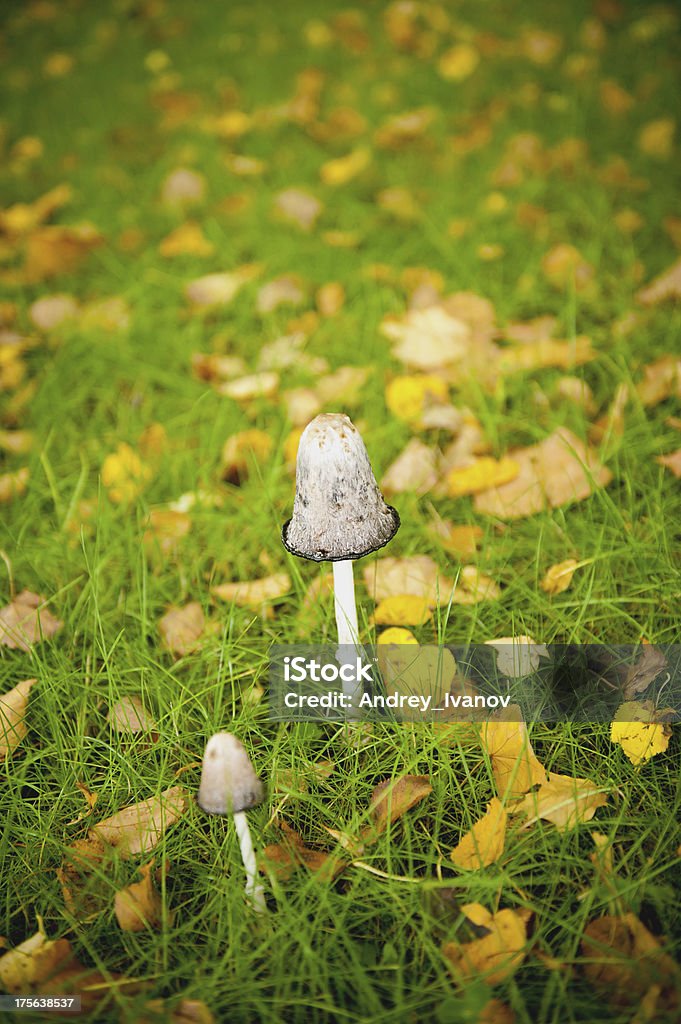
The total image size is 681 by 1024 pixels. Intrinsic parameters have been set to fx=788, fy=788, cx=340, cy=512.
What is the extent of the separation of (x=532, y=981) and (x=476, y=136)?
4.24m

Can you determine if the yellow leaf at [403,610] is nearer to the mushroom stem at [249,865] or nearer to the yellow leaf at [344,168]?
the mushroom stem at [249,865]

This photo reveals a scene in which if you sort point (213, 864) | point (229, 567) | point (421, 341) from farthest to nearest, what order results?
point (421, 341) → point (229, 567) → point (213, 864)

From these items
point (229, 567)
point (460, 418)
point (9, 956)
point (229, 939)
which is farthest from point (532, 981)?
point (460, 418)

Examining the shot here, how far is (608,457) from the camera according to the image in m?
2.40

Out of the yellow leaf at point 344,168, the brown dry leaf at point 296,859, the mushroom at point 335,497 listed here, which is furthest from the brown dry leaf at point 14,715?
the yellow leaf at point 344,168

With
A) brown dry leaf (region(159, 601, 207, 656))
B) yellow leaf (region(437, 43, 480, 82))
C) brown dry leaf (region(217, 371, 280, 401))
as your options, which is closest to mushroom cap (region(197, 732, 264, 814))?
brown dry leaf (region(159, 601, 207, 656))

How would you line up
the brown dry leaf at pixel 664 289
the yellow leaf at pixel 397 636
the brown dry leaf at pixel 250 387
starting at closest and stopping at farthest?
the yellow leaf at pixel 397 636, the brown dry leaf at pixel 250 387, the brown dry leaf at pixel 664 289

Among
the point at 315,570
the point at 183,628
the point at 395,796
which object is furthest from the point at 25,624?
the point at 395,796

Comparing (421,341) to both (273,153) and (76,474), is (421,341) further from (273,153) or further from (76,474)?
(273,153)

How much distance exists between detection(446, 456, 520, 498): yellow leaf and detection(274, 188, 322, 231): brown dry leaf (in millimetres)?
2076

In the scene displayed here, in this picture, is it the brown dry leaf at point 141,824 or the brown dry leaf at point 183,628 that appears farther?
the brown dry leaf at point 183,628

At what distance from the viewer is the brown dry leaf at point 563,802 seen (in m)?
1.61

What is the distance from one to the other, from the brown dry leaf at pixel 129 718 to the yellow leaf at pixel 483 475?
1.13 m

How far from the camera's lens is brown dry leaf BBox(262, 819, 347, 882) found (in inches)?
61.8
